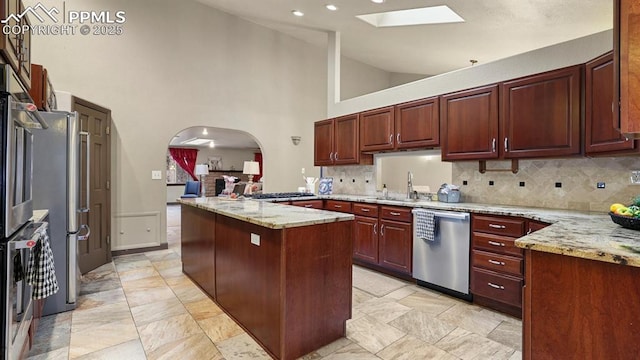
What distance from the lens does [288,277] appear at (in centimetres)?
190

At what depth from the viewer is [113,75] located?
4328mm

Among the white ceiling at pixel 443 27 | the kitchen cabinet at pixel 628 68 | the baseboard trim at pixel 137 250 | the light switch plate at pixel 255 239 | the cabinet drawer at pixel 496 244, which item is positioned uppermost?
the white ceiling at pixel 443 27

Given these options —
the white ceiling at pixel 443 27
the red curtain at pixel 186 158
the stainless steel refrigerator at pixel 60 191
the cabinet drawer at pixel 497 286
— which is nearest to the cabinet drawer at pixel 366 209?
the cabinet drawer at pixel 497 286

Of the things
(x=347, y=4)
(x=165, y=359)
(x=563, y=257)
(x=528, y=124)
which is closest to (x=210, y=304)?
(x=165, y=359)

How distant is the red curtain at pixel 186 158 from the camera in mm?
11719

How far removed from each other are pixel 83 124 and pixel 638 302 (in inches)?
189

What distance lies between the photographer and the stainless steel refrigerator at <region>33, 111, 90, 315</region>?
2.54 m

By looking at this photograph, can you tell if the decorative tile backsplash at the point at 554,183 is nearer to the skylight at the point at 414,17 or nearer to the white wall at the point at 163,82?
the skylight at the point at 414,17

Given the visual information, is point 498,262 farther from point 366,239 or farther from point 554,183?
point 366,239

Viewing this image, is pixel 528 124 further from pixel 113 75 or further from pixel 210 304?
pixel 113 75

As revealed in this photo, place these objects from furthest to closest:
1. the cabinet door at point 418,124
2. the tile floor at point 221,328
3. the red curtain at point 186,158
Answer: the red curtain at point 186,158, the cabinet door at point 418,124, the tile floor at point 221,328

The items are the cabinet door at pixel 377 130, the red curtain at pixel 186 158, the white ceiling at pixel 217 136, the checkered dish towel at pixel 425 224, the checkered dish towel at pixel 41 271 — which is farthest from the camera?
the red curtain at pixel 186 158

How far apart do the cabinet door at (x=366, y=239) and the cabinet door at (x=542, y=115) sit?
1582mm

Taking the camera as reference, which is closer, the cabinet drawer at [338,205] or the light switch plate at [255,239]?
the light switch plate at [255,239]
